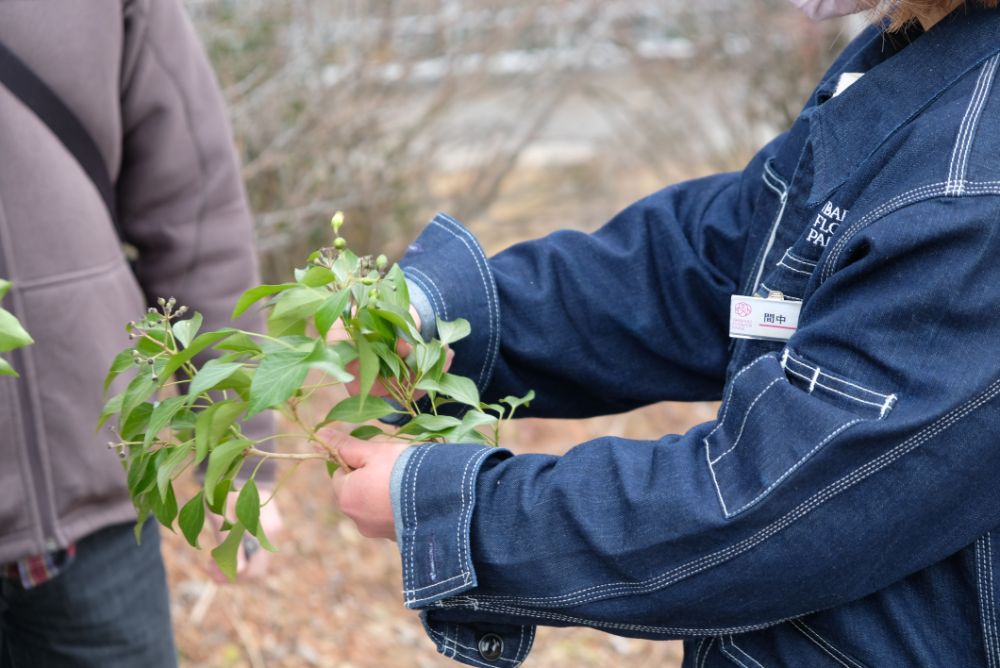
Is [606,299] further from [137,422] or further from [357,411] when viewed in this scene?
[137,422]

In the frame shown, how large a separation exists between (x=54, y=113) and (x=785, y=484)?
1.36m

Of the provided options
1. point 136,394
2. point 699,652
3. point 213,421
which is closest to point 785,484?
point 699,652

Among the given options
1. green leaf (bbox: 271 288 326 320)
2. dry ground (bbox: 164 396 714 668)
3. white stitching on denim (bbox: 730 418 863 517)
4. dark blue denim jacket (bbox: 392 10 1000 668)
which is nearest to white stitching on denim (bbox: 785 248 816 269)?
dark blue denim jacket (bbox: 392 10 1000 668)

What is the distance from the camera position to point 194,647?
139 inches

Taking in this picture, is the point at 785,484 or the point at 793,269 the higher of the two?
the point at 793,269

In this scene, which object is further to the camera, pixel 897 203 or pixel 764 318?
pixel 764 318

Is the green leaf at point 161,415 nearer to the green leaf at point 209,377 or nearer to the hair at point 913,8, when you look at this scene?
the green leaf at point 209,377

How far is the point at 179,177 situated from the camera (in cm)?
207

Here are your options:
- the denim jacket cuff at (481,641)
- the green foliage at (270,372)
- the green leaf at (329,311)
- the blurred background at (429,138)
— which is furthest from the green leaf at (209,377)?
the blurred background at (429,138)

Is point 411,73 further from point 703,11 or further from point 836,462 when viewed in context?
point 836,462

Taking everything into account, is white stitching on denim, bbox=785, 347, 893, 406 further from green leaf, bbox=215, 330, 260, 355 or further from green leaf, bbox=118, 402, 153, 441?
green leaf, bbox=118, 402, 153, 441

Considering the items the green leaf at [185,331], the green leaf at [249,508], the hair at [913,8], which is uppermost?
the hair at [913,8]

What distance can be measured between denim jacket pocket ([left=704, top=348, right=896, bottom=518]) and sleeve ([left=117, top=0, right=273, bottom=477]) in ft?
3.92

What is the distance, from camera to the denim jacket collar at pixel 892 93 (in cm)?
125
